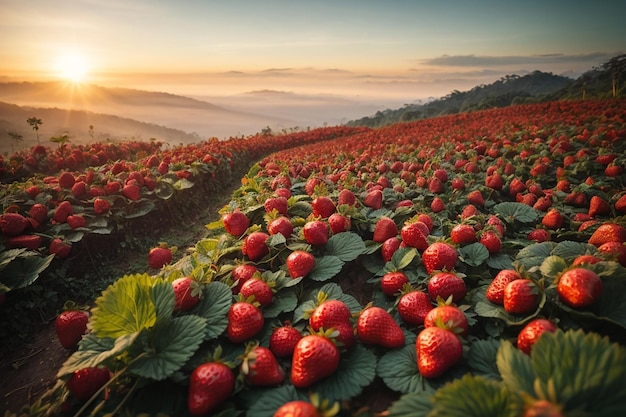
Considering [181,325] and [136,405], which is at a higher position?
[181,325]

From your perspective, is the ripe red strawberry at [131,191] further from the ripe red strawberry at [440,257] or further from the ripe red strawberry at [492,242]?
the ripe red strawberry at [492,242]

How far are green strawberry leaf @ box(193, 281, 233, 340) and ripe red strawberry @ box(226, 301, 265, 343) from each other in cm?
5

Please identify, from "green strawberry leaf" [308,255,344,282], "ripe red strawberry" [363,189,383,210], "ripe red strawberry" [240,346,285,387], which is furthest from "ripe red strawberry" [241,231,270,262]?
"ripe red strawberry" [363,189,383,210]

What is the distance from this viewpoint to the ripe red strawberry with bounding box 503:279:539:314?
1598 mm

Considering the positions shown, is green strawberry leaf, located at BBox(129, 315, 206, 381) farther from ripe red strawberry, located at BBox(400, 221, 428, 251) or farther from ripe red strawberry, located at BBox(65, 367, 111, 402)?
ripe red strawberry, located at BBox(400, 221, 428, 251)

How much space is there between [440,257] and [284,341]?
112 centimetres

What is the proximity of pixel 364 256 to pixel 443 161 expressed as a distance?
13.8 ft

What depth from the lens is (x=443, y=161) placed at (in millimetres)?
6117

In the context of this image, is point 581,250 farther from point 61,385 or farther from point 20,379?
point 20,379

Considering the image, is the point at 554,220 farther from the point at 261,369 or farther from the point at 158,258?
the point at 158,258

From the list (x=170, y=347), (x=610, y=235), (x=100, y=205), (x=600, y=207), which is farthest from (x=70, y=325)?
(x=600, y=207)

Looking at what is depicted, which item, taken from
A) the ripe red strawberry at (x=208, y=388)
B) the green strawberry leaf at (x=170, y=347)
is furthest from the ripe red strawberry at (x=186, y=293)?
the ripe red strawberry at (x=208, y=388)

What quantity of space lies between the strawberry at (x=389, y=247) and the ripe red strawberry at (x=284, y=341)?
1059 millimetres

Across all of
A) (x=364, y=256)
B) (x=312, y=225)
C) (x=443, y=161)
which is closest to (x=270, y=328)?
(x=312, y=225)
